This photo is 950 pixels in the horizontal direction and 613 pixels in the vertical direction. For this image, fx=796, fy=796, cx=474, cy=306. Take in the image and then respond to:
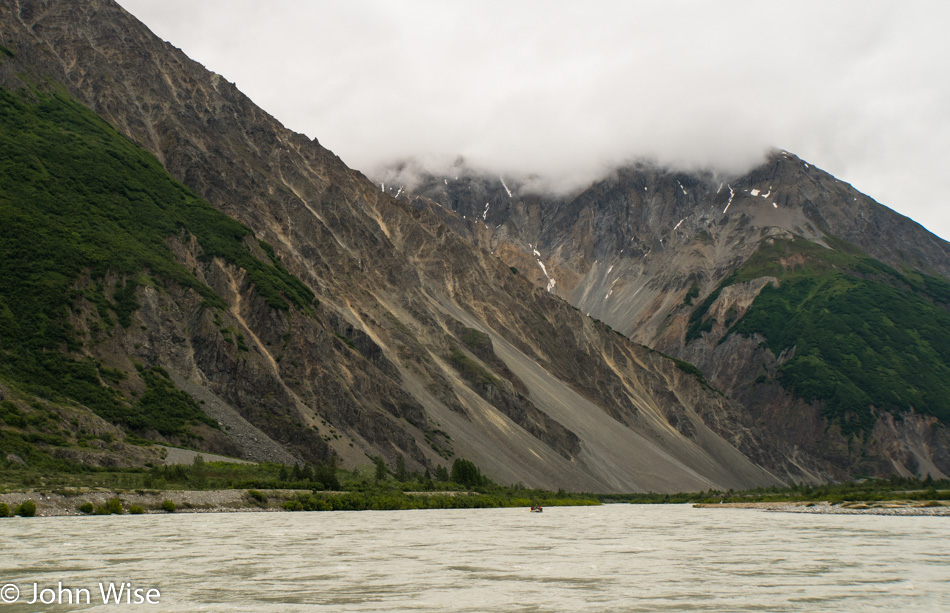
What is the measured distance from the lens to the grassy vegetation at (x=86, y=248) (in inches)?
3561

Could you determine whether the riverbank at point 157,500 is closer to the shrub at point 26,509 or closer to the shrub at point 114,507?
the shrub at point 26,509

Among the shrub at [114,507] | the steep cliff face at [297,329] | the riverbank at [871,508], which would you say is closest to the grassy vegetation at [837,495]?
the riverbank at [871,508]

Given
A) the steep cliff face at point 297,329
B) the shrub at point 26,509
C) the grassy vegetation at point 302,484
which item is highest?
the steep cliff face at point 297,329

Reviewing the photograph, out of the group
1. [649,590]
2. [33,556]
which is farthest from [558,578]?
[33,556]

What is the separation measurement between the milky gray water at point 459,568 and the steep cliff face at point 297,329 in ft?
201

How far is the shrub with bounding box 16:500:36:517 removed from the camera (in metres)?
47.6

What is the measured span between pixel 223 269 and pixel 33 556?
10526cm

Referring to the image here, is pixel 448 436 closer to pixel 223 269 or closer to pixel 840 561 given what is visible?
pixel 223 269

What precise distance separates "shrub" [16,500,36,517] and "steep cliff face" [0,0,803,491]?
47.8m

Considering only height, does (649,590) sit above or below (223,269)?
below

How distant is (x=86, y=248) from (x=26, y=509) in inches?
2642

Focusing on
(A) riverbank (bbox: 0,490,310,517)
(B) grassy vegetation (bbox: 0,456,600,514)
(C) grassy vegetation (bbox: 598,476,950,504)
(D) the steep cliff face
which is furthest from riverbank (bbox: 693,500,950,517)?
(A) riverbank (bbox: 0,490,310,517)

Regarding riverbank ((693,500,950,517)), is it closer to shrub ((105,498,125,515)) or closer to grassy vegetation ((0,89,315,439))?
shrub ((105,498,125,515))

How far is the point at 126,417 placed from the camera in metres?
88.5
